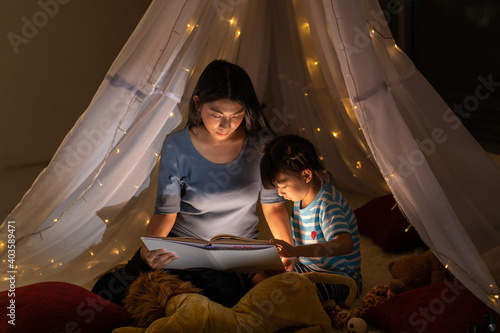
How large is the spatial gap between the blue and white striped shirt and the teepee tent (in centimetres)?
24

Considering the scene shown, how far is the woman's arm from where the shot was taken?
2.01 meters

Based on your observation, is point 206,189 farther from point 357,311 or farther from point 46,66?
point 46,66

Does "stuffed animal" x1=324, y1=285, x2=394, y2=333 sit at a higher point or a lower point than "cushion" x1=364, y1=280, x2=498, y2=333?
lower

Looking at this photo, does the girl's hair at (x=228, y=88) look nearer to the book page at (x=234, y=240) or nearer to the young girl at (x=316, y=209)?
the young girl at (x=316, y=209)

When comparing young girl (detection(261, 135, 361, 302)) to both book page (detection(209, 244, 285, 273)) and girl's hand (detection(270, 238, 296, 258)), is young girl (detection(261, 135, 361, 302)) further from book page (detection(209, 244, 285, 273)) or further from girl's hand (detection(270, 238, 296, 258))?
book page (detection(209, 244, 285, 273))

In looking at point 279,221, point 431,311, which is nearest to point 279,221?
point 279,221

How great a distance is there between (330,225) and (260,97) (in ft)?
2.81

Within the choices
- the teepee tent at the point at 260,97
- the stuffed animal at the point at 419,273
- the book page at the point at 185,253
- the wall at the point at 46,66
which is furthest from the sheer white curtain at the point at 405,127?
the wall at the point at 46,66

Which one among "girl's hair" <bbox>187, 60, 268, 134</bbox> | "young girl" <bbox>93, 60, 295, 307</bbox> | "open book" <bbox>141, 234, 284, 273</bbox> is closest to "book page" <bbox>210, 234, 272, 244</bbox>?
"open book" <bbox>141, 234, 284, 273</bbox>

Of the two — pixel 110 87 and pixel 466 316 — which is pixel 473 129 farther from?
pixel 110 87

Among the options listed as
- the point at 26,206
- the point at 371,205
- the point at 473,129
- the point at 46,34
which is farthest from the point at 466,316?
the point at 46,34

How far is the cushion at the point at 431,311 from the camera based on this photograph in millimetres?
1921

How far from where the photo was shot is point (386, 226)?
108 inches

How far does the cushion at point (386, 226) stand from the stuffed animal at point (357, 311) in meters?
0.44
